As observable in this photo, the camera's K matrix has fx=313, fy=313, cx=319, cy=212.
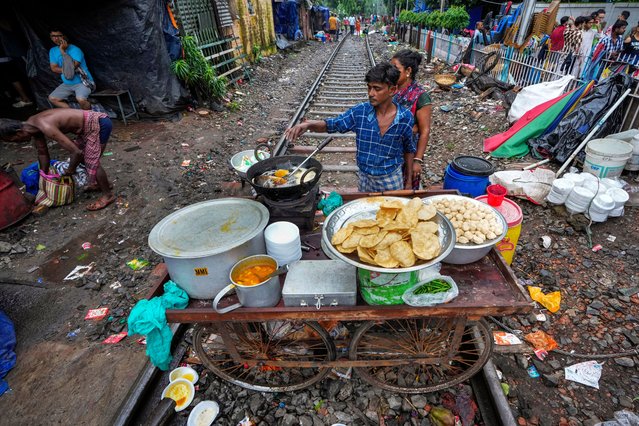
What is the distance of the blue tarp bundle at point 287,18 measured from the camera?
23525mm

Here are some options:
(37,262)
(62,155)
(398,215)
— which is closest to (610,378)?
(398,215)

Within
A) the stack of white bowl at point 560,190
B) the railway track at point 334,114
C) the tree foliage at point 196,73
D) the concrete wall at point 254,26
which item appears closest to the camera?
the stack of white bowl at point 560,190

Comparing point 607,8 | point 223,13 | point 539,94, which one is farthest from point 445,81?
point 607,8

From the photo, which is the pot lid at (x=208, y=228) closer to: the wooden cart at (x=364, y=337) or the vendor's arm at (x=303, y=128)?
the wooden cart at (x=364, y=337)

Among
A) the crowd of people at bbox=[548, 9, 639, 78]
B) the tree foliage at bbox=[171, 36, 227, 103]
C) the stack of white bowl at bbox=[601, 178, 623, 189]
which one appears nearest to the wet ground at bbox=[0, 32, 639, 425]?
the stack of white bowl at bbox=[601, 178, 623, 189]

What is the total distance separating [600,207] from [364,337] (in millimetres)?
4415

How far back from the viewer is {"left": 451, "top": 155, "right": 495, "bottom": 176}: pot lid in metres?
4.16

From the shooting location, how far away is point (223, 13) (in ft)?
43.3

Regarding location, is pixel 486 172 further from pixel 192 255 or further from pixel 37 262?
pixel 37 262

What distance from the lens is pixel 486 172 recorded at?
4.15 metres

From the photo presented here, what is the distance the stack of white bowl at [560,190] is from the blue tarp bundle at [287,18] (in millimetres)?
23880

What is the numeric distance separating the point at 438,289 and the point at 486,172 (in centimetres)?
266

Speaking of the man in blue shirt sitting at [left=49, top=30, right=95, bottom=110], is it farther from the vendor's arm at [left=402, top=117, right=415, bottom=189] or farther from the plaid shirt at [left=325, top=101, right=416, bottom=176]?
the vendor's arm at [left=402, top=117, right=415, bottom=189]

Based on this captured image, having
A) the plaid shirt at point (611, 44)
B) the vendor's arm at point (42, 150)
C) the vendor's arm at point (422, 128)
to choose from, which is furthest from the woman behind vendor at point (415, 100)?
the plaid shirt at point (611, 44)
